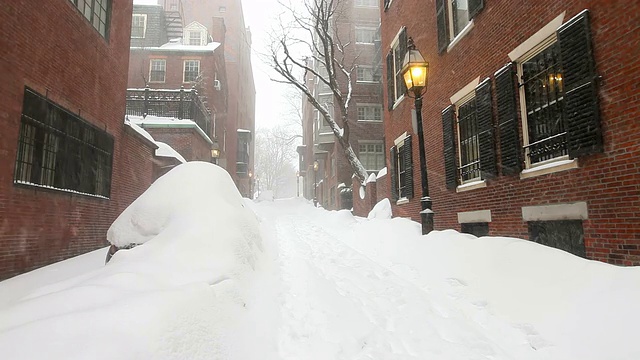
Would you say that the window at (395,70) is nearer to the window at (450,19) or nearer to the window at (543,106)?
the window at (450,19)

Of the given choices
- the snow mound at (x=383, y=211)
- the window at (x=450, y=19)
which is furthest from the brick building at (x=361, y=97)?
the window at (x=450, y=19)

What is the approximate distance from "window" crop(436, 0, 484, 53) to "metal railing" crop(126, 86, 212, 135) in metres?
14.3

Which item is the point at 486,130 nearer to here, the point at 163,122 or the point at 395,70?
the point at 395,70

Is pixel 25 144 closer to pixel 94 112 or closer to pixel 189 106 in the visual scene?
pixel 94 112

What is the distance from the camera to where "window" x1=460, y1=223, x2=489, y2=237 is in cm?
732

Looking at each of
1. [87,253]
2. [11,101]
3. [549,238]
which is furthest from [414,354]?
[87,253]

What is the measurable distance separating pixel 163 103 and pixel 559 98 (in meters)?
18.8

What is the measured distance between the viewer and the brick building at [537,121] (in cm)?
416

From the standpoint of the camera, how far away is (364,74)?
27422 millimetres

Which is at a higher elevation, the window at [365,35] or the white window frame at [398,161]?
the window at [365,35]

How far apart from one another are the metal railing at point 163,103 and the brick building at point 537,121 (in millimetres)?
13746

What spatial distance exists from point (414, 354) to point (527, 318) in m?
1.31

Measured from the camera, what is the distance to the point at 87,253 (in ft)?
29.1

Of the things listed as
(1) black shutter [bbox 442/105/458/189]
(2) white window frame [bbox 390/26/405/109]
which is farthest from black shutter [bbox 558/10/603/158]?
(2) white window frame [bbox 390/26/405/109]
